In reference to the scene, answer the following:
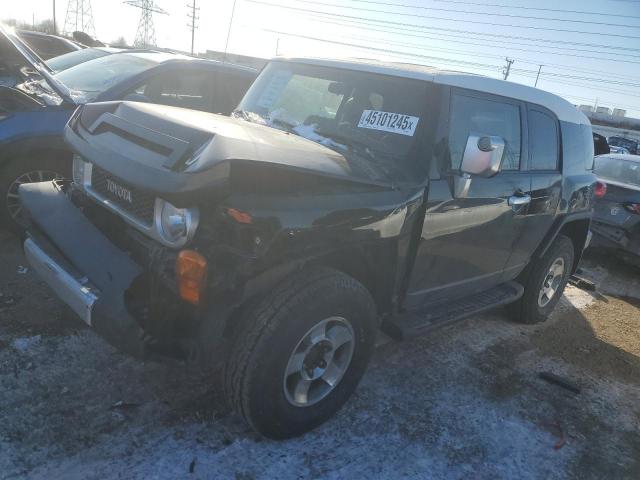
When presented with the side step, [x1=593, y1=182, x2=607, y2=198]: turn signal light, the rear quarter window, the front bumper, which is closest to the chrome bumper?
the front bumper

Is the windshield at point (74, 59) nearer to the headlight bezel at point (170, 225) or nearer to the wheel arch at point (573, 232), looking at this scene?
the headlight bezel at point (170, 225)

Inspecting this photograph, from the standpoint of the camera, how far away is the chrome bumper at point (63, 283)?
2627 mm

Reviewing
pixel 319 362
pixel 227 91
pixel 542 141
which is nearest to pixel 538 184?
pixel 542 141

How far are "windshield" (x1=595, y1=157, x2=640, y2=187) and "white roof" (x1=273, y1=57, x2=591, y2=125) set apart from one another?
4.08 meters

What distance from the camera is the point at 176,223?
8.39 feet

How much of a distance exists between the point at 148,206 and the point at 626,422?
3.48 m

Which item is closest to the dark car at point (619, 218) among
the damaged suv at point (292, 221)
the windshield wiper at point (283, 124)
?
the damaged suv at point (292, 221)

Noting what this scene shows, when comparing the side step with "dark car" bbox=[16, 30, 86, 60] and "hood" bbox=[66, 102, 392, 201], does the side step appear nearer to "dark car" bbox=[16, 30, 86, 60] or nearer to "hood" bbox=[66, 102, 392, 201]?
"hood" bbox=[66, 102, 392, 201]

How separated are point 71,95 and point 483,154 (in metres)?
3.89

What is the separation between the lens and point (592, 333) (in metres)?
5.31

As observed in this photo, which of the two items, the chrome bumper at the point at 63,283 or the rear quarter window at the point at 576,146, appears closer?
the chrome bumper at the point at 63,283

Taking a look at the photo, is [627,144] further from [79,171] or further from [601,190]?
[79,171]

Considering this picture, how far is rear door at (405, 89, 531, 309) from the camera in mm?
3377

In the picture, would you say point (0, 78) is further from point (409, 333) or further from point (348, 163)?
point (409, 333)
